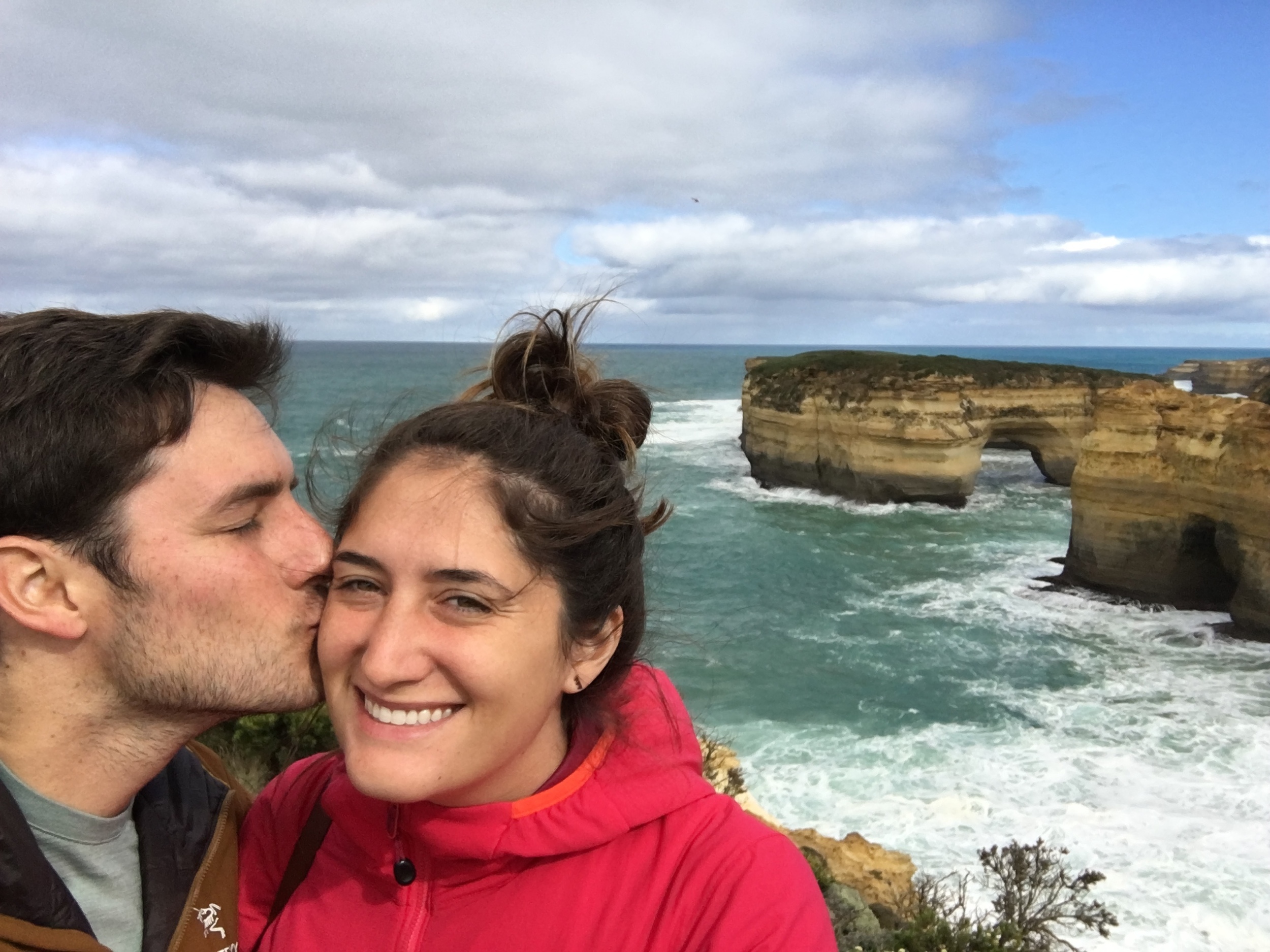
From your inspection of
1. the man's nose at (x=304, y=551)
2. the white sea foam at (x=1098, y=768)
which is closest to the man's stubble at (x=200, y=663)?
the man's nose at (x=304, y=551)

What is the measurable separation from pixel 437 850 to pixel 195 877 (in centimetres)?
65

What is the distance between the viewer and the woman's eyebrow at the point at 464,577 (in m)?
2.00

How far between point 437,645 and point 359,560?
1.02 feet

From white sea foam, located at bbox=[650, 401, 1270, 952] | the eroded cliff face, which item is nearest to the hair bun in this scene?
white sea foam, located at bbox=[650, 401, 1270, 952]

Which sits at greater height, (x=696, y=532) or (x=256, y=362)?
(x=256, y=362)

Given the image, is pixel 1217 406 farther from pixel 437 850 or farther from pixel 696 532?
pixel 437 850

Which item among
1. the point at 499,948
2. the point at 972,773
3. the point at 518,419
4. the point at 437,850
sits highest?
the point at 518,419

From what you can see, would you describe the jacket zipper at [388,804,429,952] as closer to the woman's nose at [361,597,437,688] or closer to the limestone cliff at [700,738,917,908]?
the woman's nose at [361,597,437,688]

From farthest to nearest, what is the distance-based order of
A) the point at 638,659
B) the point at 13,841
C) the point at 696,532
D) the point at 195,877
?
1. the point at 696,532
2. the point at 638,659
3. the point at 195,877
4. the point at 13,841

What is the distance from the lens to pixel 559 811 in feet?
6.93

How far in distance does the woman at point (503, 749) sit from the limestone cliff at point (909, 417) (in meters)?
30.8

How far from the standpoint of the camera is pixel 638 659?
111 inches

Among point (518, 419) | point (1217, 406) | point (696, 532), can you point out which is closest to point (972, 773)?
point (1217, 406)

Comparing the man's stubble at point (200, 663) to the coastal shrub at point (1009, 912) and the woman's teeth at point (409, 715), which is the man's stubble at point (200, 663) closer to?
the woman's teeth at point (409, 715)
